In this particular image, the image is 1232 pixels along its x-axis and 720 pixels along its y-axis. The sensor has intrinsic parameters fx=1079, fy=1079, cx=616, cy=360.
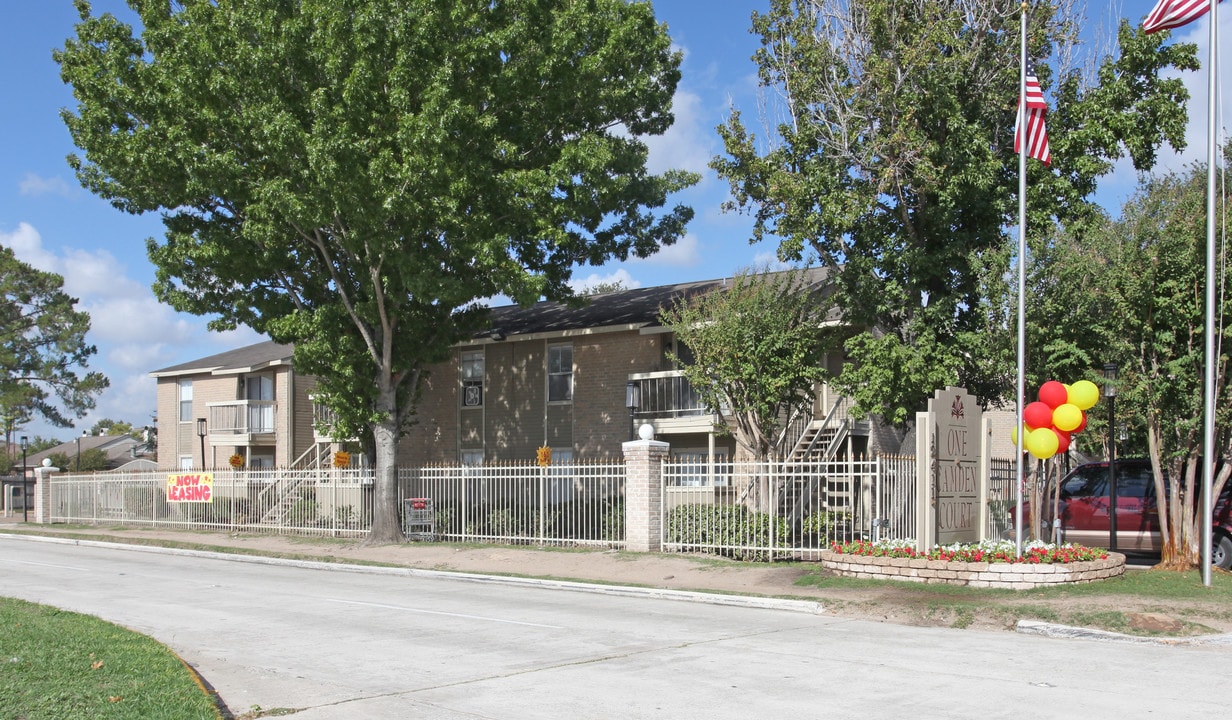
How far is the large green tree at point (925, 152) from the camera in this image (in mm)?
20531

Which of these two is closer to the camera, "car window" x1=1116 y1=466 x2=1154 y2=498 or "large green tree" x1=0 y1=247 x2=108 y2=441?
"car window" x1=1116 y1=466 x2=1154 y2=498

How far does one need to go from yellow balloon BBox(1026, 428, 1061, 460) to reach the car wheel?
4.04m

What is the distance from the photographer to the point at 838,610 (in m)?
13.5

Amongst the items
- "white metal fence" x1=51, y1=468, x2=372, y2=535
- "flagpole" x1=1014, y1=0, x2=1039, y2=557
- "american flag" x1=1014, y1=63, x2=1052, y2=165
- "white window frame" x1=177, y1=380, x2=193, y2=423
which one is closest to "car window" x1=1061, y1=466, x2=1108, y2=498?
"flagpole" x1=1014, y1=0, x2=1039, y2=557

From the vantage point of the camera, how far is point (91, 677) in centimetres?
794

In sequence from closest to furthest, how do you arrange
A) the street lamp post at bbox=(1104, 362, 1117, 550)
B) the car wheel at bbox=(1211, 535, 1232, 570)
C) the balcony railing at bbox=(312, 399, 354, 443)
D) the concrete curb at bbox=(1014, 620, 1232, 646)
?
the concrete curb at bbox=(1014, 620, 1232, 646)
the street lamp post at bbox=(1104, 362, 1117, 550)
the car wheel at bbox=(1211, 535, 1232, 570)
the balcony railing at bbox=(312, 399, 354, 443)

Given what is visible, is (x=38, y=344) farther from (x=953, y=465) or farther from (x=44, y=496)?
(x=953, y=465)

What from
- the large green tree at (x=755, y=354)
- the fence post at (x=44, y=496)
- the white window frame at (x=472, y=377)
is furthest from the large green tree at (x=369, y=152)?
the fence post at (x=44, y=496)

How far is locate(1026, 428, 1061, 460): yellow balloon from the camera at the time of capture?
581 inches

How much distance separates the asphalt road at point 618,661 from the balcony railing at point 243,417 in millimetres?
22212

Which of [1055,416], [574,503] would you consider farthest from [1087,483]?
[574,503]

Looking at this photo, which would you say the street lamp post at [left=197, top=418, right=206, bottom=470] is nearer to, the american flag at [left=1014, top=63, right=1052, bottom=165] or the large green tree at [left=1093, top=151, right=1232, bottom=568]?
the american flag at [left=1014, top=63, right=1052, bottom=165]

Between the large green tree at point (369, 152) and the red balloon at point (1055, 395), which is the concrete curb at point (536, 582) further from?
the red balloon at point (1055, 395)

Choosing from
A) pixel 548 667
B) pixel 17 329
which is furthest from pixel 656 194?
pixel 17 329
